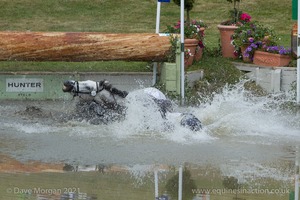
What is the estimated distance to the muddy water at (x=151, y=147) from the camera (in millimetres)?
8344

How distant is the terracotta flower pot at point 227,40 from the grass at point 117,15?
160 cm

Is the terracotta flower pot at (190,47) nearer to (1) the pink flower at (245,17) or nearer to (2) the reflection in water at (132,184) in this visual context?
(1) the pink flower at (245,17)

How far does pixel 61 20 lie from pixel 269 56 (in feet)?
19.1

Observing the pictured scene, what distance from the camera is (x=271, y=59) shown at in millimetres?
13789

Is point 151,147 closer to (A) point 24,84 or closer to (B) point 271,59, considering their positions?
(A) point 24,84

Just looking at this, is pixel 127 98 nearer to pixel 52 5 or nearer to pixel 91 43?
pixel 91 43

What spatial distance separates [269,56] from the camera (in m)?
13.8

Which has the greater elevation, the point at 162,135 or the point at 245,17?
the point at 245,17

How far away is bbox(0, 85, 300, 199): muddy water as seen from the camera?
834cm

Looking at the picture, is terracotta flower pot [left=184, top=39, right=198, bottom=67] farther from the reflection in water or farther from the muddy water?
the reflection in water

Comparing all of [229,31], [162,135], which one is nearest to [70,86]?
[162,135]

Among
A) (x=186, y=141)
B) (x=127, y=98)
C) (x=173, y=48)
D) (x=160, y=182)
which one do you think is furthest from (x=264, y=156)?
(x=173, y=48)

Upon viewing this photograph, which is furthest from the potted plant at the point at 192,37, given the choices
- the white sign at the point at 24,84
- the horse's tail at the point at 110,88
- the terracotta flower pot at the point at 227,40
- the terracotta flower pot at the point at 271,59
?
the horse's tail at the point at 110,88

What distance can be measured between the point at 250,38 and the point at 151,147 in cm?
453
